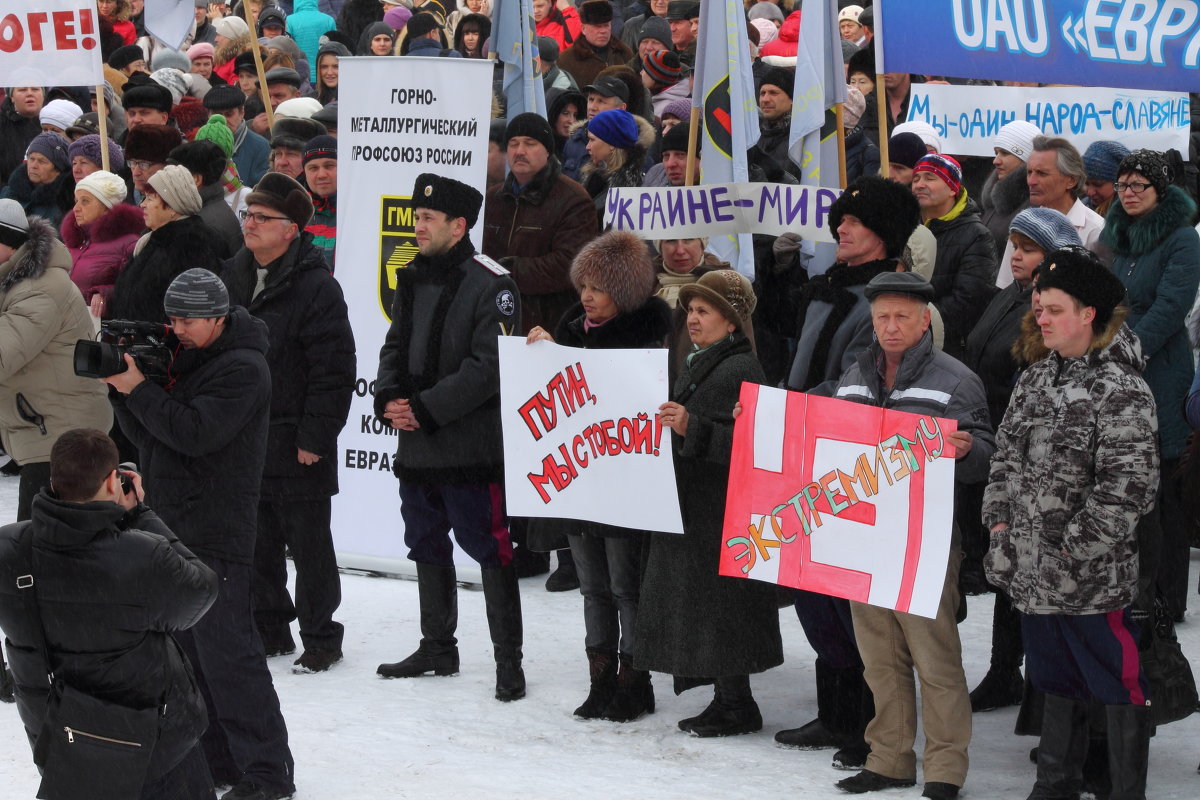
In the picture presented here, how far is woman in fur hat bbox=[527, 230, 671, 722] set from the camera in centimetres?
631

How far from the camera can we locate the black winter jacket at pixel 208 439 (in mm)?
5309

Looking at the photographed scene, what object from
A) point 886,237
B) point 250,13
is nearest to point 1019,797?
point 886,237

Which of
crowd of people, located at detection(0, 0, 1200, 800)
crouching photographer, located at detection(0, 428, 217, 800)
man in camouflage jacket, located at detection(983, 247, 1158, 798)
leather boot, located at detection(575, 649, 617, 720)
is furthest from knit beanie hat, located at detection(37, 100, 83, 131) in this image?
man in camouflage jacket, located at detection(983, 247, 1158, 798)

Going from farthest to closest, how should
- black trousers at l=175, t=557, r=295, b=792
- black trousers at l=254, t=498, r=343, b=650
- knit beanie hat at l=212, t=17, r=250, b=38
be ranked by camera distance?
knit beanie hat at l=212, t=17, r=250, b=38 → black trousers at l=254, t=498, r=343, b=650 → black trousers at l=175, t=557, r=295, b=792

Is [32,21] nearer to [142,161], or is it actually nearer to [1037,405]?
[142,161]

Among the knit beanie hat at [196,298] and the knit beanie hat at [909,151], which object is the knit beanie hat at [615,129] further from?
the knit beanie hat at [196,298]

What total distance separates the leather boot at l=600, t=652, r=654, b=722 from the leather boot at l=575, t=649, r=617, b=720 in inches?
1.0

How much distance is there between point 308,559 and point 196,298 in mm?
2071

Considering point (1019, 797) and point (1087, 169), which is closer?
point (1019, 797)

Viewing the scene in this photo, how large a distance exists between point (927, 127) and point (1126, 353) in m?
3.86

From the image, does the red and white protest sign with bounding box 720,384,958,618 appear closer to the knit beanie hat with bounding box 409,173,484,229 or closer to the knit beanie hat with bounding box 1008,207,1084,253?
the knit beanie hat with bounding box 1008,207,1084,253

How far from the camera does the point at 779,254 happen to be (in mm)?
7422

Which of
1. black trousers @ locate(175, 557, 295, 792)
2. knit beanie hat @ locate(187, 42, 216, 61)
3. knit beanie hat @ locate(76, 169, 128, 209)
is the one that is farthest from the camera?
knit beanie hat @ locate(187, 42, 216, 61)

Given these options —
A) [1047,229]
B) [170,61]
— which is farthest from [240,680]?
[170,61]
